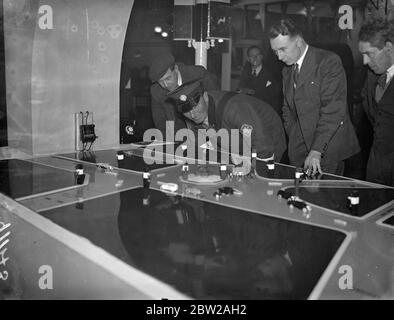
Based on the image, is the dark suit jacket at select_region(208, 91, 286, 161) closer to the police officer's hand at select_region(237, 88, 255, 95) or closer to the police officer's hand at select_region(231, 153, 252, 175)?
the police officer's hand at select_region(231, 153, 252, 175)

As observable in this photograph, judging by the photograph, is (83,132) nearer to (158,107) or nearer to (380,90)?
(158,107)

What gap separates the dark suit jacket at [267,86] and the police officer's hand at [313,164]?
7.58ft

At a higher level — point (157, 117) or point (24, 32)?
point (24, 32)

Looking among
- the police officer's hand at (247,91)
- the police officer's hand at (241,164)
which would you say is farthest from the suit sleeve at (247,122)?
the police officer's hand at (247,91)

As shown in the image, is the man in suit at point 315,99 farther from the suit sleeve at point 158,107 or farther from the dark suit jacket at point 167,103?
the suit sleeve at point 158,107

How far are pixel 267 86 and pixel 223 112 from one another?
95.1 inches

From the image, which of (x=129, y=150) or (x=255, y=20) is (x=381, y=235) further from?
(x=255, y=20)

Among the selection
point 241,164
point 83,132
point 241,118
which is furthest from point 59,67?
point 241,164

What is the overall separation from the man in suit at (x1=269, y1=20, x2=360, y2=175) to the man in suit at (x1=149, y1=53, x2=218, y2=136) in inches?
32.3

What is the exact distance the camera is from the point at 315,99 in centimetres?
266

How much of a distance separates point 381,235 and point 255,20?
596 centimetres

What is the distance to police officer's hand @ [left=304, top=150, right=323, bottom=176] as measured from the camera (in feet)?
7.90

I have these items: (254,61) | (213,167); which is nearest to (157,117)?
(213,167)
